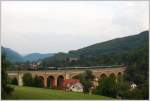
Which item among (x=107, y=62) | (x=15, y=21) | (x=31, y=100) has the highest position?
(x=15, y=21)

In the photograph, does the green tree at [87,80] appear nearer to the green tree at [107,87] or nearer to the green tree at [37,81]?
the green tree at [107,87]

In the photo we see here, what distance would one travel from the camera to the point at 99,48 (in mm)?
5922

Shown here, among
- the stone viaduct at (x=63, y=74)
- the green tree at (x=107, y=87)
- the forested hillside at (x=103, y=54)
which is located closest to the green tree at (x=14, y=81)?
the stone viaduct at (x=63, y=74)

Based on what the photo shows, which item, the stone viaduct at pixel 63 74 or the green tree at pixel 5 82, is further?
the stone viaduct at pixel 63 74

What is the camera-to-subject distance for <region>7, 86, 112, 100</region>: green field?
18.4 feet

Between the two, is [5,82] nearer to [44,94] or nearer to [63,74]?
[44,94]

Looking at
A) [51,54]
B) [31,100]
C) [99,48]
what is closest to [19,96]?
[31,100]

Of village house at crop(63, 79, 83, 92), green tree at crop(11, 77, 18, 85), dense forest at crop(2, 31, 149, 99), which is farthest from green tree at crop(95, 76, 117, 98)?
green tree at crop(11, 77, 18, 85)

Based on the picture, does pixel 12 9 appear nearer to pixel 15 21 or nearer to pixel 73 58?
pixel 15 21

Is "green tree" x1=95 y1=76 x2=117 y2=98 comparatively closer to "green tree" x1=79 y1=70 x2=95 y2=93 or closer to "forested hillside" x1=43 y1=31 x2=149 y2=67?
"green tree" x1=79 y1=70 x2=95 y2=93

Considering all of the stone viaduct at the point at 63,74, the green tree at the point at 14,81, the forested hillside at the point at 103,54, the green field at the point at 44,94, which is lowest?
the green field at the point at 44,94

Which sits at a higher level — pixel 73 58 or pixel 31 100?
pixel 73 58

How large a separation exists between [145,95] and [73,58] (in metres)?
0.93

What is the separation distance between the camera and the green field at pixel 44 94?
18.4 ft
